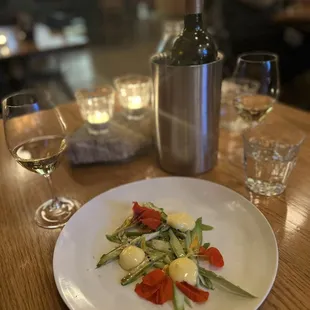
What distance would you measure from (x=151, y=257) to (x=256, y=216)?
7.2 inches

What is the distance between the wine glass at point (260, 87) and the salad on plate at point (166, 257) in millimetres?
350

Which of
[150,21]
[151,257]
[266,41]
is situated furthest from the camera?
[150,21]

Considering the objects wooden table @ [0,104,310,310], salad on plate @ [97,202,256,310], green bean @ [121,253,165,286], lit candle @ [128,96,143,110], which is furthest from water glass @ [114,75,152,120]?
green bean @ [121,253,165,286]

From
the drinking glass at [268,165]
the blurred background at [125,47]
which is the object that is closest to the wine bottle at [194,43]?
the drinking glass at [268,165]

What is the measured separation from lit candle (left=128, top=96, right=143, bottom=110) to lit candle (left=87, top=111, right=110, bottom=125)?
0.27ft

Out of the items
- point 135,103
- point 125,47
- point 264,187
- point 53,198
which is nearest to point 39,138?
point 53,198

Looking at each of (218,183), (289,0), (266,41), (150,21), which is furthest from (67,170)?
(150,21)

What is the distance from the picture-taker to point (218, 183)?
2.26 ft

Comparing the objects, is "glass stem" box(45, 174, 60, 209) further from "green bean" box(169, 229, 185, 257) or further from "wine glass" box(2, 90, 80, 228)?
"green bean" box(169, 229, 185, 257)

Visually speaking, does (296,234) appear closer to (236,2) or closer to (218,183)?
(218,183)

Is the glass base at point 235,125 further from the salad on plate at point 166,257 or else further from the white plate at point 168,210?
the salad on plate at point 166,257

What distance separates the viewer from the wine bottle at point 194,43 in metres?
0.63

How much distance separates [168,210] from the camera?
613 millimetres

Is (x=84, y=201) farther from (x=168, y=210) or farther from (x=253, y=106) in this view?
(x=253, y=106)
